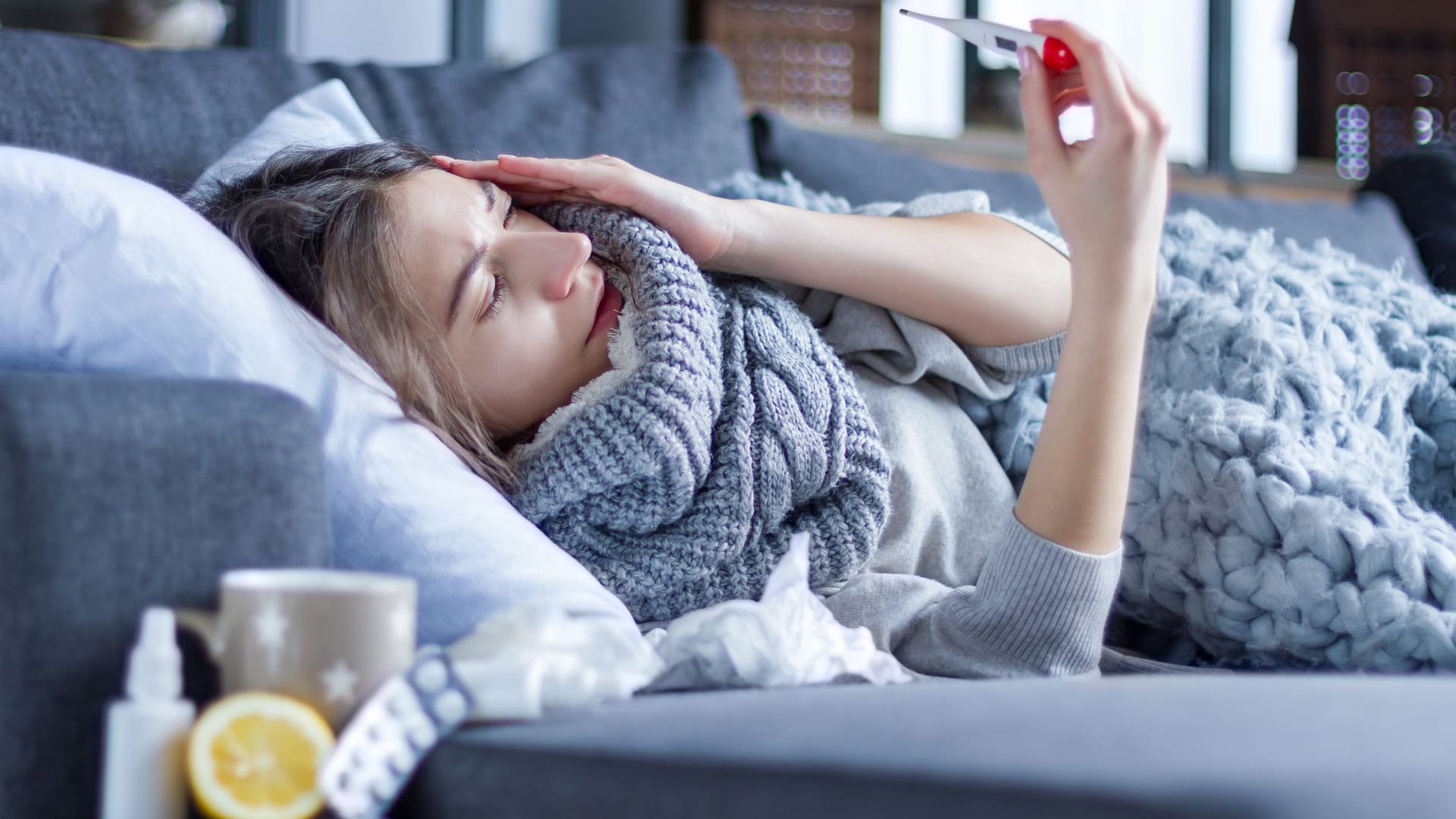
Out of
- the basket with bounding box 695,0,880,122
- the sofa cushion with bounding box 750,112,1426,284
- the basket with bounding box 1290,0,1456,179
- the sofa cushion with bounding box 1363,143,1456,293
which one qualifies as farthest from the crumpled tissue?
the basket with bounding box 1290,0,1456,179

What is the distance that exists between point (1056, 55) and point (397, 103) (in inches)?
32.7

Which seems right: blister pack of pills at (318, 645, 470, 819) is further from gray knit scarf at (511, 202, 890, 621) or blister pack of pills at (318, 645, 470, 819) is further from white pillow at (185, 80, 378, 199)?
white pillow at (185, 80, 378, 199)

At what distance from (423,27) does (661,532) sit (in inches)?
102

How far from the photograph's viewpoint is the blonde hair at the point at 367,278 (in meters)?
0.89

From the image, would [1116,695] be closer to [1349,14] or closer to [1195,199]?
[1195,199]

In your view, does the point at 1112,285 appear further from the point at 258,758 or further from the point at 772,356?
the point at 258,758

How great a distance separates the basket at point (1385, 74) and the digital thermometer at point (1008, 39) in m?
2.54

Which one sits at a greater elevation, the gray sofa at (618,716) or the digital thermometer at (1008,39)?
the digital thermometer at (1008,39)

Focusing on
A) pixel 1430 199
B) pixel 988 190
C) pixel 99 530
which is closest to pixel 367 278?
pixel 99 530

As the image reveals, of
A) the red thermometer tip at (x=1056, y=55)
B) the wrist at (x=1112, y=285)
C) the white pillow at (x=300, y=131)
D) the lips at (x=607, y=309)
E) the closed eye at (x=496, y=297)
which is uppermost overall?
the red thermometer tip at (x=1056, y=55)

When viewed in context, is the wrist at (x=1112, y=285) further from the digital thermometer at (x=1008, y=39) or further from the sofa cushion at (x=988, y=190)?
the sofa cushion at (x=988, y=190)

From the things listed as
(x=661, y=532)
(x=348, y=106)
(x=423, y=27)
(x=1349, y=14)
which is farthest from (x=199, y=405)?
(x=1349, y=14)

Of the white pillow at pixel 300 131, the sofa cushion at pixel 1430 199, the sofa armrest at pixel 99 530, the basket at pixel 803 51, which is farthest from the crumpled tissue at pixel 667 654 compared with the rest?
the basket at pixel 803 51

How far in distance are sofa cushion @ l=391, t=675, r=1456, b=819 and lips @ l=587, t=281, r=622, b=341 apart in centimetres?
44
